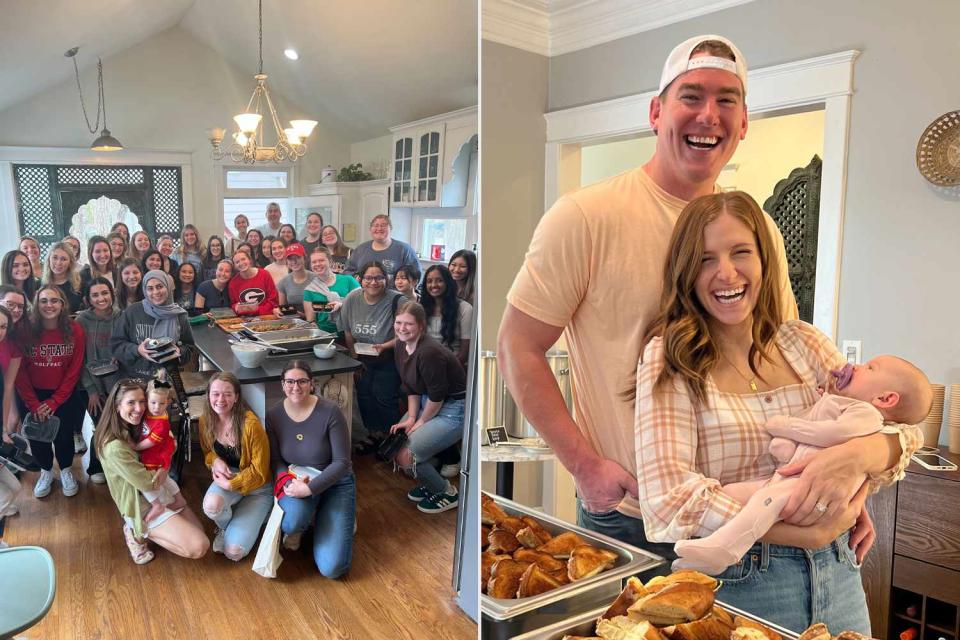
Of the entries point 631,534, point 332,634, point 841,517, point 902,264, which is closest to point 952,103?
point 902,264

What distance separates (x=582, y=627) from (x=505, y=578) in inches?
4.7

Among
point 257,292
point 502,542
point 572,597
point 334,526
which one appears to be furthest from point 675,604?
point 257,292

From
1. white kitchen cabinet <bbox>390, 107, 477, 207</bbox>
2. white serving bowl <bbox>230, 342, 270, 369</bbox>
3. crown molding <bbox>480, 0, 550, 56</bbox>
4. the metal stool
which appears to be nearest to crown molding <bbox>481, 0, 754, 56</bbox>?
crown molding <bbox>480, 0, 550, 56</bbox>

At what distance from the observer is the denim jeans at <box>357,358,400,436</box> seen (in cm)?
72

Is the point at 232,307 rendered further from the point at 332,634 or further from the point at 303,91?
the point at 332,634

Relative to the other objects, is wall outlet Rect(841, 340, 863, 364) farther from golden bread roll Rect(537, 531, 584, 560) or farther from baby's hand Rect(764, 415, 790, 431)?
golden bread roll Rect(537, 531, 584, 560)

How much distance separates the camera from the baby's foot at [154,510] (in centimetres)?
63

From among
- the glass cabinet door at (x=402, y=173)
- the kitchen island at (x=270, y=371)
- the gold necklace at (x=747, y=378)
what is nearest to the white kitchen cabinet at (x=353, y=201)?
the glass cabinet door at (x=402, y=173)

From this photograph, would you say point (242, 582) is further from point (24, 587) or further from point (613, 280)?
point (613, 280)

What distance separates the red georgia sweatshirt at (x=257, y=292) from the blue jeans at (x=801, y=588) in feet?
1.58

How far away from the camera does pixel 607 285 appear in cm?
66

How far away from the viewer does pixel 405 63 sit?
0.75m

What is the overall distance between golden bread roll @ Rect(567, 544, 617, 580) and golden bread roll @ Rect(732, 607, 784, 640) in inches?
5.0

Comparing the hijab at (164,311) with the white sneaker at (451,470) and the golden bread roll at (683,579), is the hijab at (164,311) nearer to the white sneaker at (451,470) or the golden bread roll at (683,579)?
the white sneaker at (451,470)
